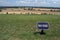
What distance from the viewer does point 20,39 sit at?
37.7ft

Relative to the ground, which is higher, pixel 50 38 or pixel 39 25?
pixel 39 25

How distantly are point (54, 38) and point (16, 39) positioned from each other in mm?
2638

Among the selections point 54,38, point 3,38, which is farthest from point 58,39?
point 3,38

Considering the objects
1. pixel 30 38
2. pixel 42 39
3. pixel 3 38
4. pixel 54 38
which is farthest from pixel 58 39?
pixel 3 38

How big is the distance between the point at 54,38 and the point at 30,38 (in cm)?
167

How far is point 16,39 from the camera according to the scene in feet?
37.8

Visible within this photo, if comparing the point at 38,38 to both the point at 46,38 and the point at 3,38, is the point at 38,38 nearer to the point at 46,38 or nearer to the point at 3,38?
the point at 46,38

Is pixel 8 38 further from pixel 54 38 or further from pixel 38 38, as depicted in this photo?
pixel 54 38

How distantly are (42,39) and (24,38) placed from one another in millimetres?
1222

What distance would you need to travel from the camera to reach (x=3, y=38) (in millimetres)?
11758

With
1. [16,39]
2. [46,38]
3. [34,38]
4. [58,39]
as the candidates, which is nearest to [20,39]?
[16,39]

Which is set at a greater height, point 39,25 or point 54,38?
point 39,25

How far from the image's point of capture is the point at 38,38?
11.9m

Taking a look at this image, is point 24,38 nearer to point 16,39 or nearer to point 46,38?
point 16,39
